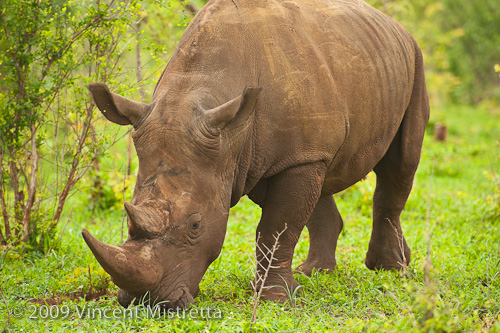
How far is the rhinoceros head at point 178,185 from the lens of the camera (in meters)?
4.11

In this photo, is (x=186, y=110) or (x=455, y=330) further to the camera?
(x=186, y=110)

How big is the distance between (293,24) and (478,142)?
11825 mm

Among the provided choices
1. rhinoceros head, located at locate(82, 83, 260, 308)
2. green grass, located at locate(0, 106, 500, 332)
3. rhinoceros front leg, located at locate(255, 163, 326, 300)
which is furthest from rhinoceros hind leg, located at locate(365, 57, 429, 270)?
rhinoceros head, located at locate(82, 83, 260, 308)

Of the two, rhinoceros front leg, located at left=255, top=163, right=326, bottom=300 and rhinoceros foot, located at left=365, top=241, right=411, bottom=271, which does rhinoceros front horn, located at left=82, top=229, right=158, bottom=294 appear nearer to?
rhinoceros front leg, located at left=255, top=163, right=326, bottom=300

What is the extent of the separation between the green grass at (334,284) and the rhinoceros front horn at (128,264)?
0.30 m

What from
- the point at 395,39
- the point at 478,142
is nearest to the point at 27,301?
the point at 395,39

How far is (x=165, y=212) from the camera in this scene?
4.15 m

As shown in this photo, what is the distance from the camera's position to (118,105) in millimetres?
4387

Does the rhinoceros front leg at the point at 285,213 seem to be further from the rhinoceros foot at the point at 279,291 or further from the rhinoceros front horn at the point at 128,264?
the rhinoceros front horn at the point at 128,264

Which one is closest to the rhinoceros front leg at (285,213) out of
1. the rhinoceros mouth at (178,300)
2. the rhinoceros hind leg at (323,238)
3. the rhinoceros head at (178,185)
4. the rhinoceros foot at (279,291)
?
the rhinoceros foot at (279,291)

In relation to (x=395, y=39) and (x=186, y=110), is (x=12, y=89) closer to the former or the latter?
(x=186, y=110)

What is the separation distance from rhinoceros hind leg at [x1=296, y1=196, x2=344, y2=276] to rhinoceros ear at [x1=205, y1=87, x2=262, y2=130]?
218cm

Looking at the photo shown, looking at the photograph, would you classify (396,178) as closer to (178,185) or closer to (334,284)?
(334,284)

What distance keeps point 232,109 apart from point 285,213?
41.0 inches
